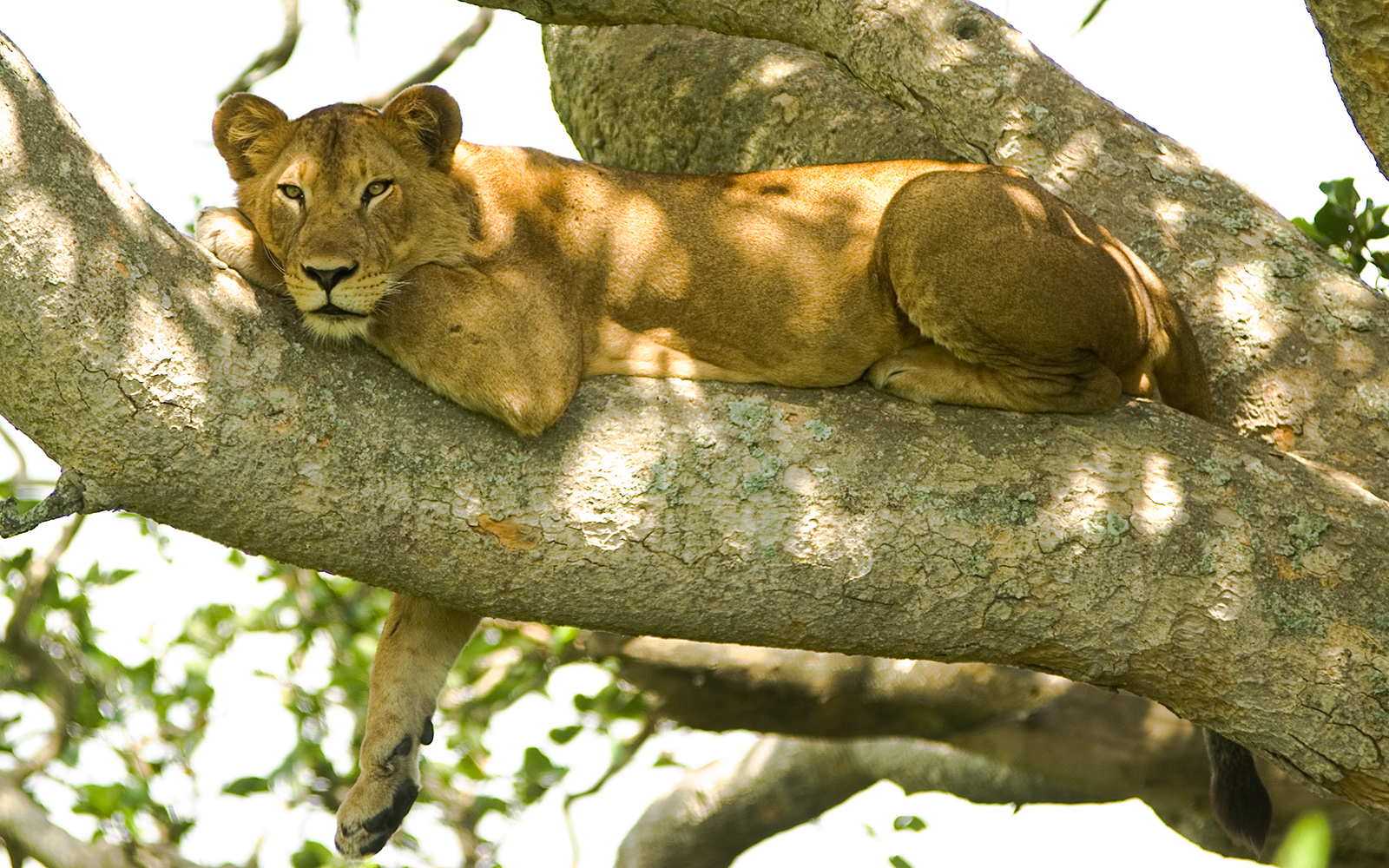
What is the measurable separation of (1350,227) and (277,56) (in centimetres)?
500

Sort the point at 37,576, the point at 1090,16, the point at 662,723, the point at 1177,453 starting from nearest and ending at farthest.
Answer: the point at 1177,453 < the point at 1090,16 < the point at 37,576 < the point at 662,723

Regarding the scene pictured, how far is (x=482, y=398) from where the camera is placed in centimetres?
345

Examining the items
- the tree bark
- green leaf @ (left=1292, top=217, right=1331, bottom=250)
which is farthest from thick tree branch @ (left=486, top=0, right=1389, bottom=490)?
green leaf @ (left=1292, top=217, right=1331, bottom=250)

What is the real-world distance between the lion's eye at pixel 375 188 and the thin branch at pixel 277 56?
2988mm

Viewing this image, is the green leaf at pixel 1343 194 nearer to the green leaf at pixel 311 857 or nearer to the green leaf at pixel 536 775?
the green leaf at pixel 536 775

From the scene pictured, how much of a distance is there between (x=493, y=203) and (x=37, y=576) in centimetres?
322

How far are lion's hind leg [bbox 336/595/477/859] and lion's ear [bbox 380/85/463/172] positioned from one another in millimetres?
1494

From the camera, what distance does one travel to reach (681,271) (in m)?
4.26

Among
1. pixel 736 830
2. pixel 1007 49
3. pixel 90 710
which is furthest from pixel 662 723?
pixel 1007 49

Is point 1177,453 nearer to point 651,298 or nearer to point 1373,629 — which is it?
point 1373,629

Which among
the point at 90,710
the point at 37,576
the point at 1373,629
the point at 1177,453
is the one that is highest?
the point at 1177,453

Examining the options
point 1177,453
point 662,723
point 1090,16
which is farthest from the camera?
point 662,723

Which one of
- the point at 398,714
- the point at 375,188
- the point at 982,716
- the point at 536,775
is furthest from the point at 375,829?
the point at 982,716

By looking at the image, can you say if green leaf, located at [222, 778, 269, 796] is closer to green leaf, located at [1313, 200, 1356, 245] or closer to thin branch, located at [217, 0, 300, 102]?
thin branch, located at [217, 0, 300, 102]
